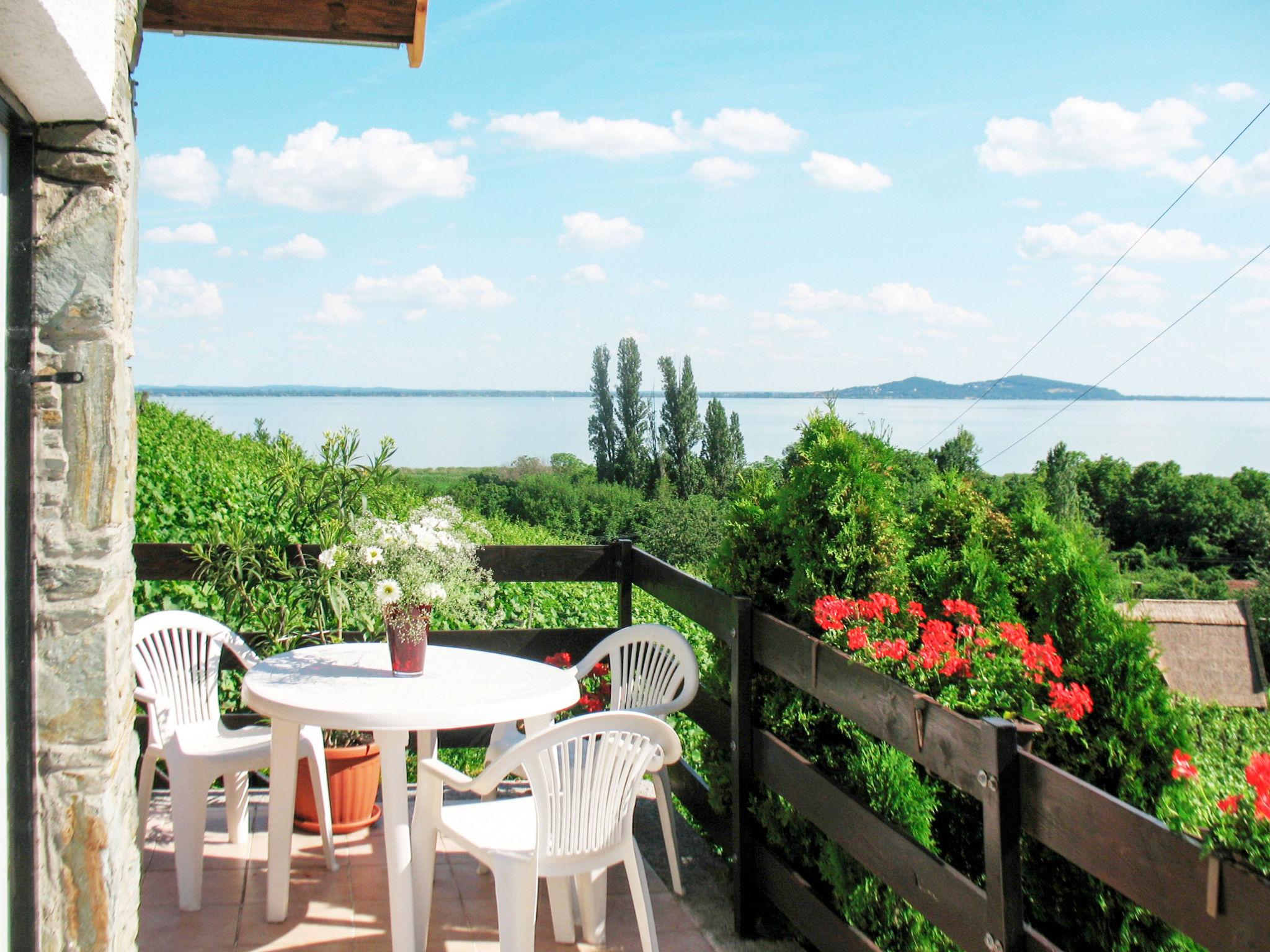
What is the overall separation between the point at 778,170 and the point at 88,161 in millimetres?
45984

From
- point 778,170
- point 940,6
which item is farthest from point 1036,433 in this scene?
point 778,170

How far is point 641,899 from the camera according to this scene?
2.31 metres

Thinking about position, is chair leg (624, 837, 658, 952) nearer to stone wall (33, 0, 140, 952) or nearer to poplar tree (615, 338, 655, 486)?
stone wall (33, 0, 140, 952)

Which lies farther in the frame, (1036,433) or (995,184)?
(995,184)

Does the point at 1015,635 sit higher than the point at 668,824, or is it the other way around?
the point at 1015,635

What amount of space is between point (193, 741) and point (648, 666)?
1461mm

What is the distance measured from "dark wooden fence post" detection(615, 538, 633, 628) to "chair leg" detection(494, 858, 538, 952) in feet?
5.70

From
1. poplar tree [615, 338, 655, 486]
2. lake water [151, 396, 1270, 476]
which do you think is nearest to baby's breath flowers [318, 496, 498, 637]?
lake water [151, 396, 1270, 476]

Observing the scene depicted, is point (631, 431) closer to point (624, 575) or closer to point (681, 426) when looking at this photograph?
point (681, 426)

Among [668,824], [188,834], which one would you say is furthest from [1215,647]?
[188,834]

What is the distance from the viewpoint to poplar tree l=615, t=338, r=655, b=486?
3975 cm

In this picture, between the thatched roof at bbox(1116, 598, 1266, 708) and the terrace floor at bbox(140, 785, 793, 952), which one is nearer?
the terrace floor at bbox(140, 785, 793, 952)

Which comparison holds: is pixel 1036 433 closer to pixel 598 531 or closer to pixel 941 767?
pixel 598 531

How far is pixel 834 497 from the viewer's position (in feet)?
8.54
